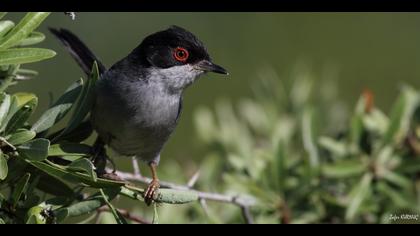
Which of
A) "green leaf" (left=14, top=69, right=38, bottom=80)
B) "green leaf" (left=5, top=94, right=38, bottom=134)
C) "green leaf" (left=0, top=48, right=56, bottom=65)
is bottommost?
"green leaf" (left=5, top=94, right=38, bottom=134)

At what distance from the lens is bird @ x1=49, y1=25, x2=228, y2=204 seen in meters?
3.40

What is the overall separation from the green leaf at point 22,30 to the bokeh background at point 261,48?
3652 mm

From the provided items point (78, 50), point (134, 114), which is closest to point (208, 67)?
point (134, 114)

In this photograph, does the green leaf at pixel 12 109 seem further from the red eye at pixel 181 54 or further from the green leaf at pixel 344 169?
the green leaf at pixel 344 169

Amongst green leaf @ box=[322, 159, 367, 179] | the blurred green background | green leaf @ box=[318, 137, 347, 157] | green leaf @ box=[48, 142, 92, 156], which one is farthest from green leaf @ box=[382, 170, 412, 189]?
the blurred green background

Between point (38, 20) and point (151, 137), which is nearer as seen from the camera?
point (38, 20)

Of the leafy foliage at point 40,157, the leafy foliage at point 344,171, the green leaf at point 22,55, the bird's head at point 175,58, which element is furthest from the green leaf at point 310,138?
the green leaf at point 22,55

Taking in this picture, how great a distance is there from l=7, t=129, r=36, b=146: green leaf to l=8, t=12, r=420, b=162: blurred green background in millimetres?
3865

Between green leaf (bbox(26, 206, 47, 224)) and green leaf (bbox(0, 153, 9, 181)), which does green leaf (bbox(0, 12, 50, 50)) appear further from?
green leaf (bbox(26, 206, 47, 224))

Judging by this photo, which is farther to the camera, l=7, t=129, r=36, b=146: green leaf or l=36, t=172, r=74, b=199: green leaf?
l=36, t=172, r=74, b=199: green leaf

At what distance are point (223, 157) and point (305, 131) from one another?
0.73 m
